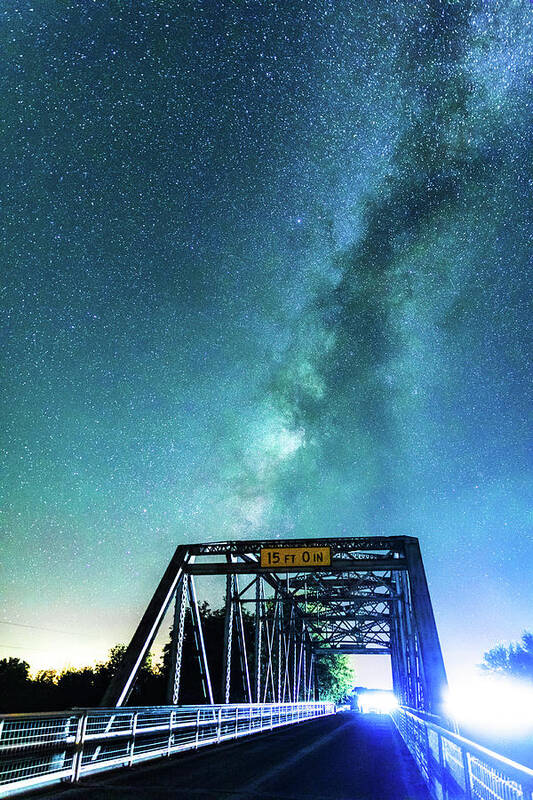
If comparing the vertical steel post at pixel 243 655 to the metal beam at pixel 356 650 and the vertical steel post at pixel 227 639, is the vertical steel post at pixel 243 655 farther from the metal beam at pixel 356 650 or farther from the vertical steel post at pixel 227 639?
the metal beam at pixel 356 650

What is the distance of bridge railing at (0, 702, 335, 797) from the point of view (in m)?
7.05

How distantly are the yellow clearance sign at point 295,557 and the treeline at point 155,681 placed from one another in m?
21.3

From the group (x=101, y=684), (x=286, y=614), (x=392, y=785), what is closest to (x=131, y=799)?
(x=392, y=785)

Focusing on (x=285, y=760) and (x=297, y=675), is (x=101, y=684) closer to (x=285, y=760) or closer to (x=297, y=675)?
(x=297, y=675)

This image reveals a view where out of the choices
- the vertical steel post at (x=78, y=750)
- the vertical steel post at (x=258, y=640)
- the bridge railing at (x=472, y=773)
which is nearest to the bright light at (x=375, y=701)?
the vertical steel post at (x=258, y=640)

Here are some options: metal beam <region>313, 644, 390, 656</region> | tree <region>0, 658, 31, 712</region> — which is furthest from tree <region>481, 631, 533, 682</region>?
tree <region>0, 658, 31, 712</region>

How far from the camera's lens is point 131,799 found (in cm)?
676

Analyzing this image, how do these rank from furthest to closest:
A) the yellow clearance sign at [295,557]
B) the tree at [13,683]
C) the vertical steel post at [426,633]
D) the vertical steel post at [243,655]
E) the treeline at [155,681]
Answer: the tree at [13,683] → the treeline at [155,681] → the vertical steel post at [243,655] → the yellow clearance sign at [295,557] → the vertical steel post at [426,633]

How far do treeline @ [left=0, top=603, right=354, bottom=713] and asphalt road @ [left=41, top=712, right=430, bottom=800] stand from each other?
88.4 feet

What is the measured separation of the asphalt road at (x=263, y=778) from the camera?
726cm

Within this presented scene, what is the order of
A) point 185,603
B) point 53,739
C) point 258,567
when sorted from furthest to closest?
1. point 258,567
2. point 185,603
3. point 53,739

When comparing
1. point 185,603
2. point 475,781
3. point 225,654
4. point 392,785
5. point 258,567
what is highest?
point 258,567

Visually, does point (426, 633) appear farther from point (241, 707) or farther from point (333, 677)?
point (333, 677)

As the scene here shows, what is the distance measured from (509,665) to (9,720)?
116 metres
